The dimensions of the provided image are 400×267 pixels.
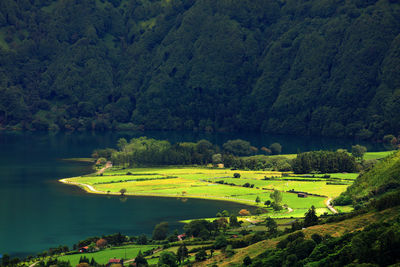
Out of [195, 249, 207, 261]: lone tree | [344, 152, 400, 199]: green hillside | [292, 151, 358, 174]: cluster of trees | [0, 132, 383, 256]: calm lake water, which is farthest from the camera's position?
[292, 151, 358, 174]: cluster of trees

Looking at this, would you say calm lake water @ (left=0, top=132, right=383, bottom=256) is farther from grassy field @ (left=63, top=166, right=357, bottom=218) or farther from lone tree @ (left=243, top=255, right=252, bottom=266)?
lone tree @ (left=243, top=255, right=252, bottom=266)

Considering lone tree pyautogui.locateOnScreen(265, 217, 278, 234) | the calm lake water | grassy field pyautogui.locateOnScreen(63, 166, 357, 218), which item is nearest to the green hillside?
grassy field pyautogui.locateOnScreen(63, 166, 357, 218)

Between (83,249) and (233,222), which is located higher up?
(233,222)

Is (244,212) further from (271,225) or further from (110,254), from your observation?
(110,254)

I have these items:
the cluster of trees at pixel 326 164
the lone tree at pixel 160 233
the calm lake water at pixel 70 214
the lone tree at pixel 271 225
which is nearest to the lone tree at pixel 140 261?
the lone tree at pixel 160 233

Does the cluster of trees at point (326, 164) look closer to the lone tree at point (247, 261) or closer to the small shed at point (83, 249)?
the small shed at point (83, 249)

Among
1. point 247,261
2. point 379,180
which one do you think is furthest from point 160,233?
point 379,180

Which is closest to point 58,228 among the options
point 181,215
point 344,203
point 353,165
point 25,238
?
point 25,238
